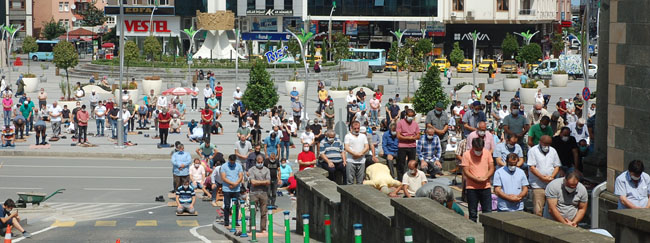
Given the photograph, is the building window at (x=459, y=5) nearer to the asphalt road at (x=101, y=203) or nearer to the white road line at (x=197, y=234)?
the asphalt road at (x=101, y=203)

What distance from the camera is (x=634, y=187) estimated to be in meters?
12.9

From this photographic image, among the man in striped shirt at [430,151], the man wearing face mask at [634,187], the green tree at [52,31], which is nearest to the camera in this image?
the man wearing face mask at [634,187]

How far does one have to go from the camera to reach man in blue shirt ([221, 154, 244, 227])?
2067 cm

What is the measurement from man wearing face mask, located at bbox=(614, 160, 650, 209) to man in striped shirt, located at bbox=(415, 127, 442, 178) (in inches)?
314

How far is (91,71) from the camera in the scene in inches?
2958

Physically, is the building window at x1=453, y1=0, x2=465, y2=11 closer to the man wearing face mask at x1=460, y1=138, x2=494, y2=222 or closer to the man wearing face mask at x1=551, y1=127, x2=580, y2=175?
the man wearing face mask at x1=551, y1=127, x2=580, y2=175

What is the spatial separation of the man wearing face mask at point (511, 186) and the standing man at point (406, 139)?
6.38 m

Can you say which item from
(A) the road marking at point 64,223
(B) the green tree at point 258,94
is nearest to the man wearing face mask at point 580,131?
(A) the road marking at point 64,223

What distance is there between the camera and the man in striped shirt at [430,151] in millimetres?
20828

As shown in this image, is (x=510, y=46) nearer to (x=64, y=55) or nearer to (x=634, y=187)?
(x=64, y=55)

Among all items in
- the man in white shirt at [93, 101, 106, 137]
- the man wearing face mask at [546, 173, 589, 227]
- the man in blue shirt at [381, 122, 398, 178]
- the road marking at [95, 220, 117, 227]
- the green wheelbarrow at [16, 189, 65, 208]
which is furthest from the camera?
the man in white shirt at [93, 101, 106, 137]

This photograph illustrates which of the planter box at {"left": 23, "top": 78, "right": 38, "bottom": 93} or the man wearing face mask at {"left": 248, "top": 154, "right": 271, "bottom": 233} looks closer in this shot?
the man wearing face mask at {"left": 248, "top": 154, "right": 271, "bottom": 233}

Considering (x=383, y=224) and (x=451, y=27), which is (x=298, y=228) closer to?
(x=383, y=224)

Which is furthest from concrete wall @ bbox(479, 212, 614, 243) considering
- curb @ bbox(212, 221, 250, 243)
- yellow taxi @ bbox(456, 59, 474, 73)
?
yellow taxi @ bbox(456, 59, 474, 73)
